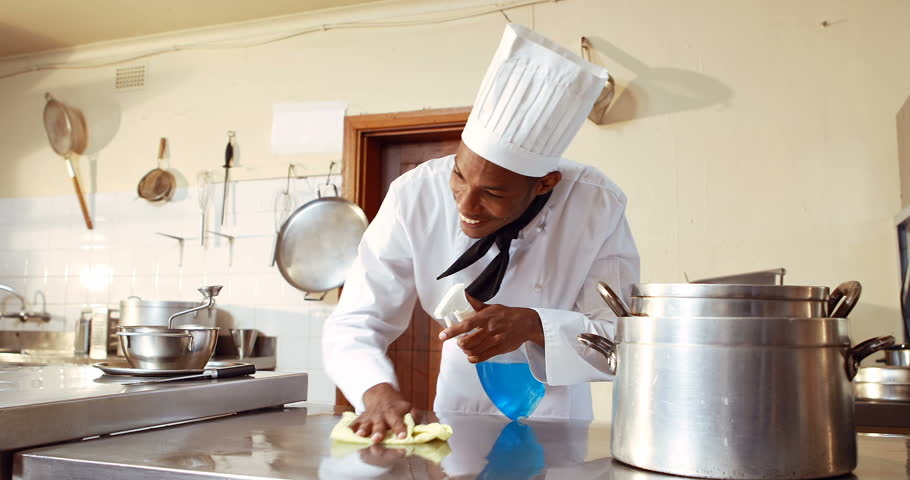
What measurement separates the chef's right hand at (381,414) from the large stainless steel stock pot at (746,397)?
1.25ft

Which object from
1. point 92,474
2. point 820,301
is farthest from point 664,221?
point 92,474

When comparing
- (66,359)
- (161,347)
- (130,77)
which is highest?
→ (130,77)

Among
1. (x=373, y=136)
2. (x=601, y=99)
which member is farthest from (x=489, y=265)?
(x=373, y=136)

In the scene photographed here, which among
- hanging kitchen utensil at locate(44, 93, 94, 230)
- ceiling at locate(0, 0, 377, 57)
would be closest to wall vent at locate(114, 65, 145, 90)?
ceiling at locate(0, 0, 377, 57)

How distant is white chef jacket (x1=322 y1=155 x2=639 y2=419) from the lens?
1691mm

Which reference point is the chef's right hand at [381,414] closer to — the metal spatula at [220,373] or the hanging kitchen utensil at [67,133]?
the metal spatula at [220,373]

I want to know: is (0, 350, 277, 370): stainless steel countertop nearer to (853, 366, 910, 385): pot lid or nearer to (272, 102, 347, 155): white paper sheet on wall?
(272, 102, 347, 155): white paper sheet on wall

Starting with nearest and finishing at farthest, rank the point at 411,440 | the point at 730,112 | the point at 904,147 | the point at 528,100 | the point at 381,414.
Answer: the point at 411,440, the point at 381,414, the point at 528,100, the point at 904,147, the point at 730,112

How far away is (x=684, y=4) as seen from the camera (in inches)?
130

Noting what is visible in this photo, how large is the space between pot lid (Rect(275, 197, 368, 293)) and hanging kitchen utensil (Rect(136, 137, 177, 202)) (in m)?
0.84

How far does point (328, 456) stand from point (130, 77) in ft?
13.0

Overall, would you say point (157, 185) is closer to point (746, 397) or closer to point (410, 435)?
point (410, 435)

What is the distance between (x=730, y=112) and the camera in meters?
3.19

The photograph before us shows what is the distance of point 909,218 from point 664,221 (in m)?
0.93
